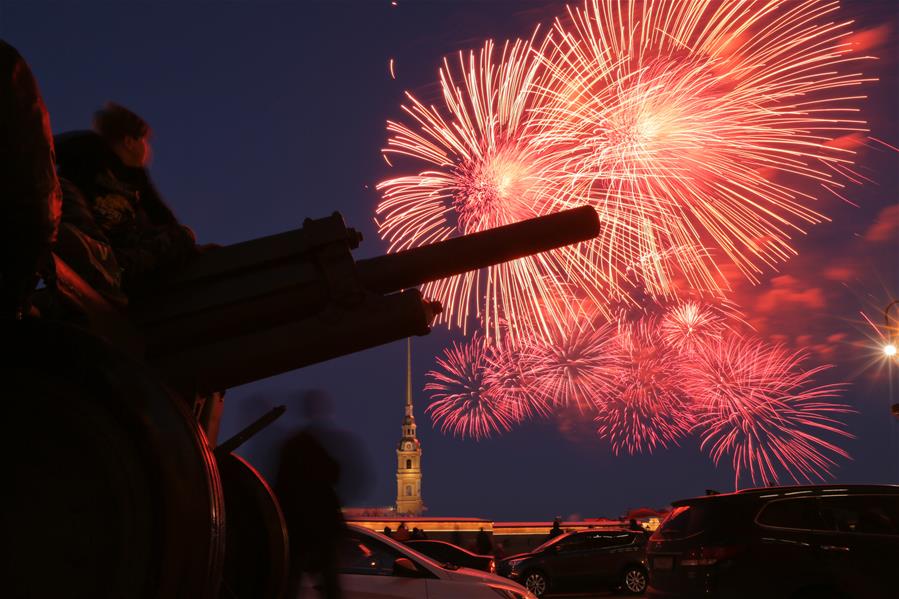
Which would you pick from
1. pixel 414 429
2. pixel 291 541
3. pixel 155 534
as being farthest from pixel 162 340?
pixel 414 429

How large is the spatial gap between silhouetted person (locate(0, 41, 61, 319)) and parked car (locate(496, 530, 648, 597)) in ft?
58.0

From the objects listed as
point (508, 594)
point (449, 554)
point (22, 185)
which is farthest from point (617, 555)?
point (22, 185)

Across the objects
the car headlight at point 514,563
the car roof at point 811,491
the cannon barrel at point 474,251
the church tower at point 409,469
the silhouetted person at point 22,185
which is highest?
the church tower at point 409,469

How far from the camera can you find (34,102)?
1.71 m

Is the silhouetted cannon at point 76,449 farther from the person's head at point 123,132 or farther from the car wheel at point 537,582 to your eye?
the car wheel at point 537,582

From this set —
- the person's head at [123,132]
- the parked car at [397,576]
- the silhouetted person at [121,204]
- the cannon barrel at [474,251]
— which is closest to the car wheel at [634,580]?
the parked car at [397,576]

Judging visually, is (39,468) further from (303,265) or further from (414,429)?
(414,429)

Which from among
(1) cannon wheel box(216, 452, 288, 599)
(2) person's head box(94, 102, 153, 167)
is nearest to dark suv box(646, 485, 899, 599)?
(1) cannon wheel box(216, 452, 288, 599)

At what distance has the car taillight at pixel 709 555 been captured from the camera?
7633 millimetres

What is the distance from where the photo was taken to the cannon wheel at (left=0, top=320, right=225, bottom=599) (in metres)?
1.81

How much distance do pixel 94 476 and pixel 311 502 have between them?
3.59 m

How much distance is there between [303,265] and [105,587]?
1.77m

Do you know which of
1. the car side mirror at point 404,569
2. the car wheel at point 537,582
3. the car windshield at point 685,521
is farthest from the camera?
the car wheel at point 537,582

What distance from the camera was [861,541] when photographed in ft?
24.3
